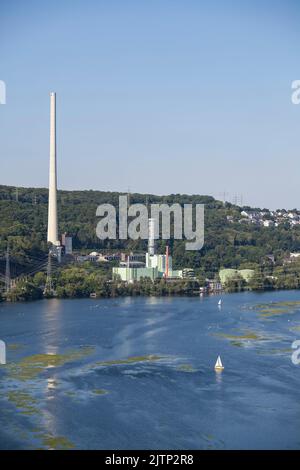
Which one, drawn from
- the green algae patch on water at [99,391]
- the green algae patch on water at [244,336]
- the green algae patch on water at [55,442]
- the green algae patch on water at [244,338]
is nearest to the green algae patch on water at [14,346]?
the green algae patch on water at [99,391]

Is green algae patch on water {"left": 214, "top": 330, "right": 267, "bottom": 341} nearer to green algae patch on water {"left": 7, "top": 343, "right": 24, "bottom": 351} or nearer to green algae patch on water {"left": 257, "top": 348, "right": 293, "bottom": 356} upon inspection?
green algae patch on water {"left": 257, "top": 348, "right": 293, "bottom": 356}

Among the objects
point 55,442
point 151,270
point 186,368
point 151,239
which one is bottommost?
point 55,442

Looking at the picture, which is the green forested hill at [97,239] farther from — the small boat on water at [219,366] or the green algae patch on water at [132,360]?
the small boat on water at [219,366]

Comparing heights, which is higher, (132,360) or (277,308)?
(277,308)

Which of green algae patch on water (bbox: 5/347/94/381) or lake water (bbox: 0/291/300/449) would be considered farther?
green algae patch on water (bbox: 5/347/94/381)

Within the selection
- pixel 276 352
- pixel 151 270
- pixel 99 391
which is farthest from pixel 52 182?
pixel 99 391

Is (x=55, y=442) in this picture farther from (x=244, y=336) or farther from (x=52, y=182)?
(x=52, y=182)

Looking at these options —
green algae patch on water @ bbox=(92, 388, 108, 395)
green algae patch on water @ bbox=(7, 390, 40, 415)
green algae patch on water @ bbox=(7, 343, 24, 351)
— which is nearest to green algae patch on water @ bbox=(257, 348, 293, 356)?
green algae patch on water @ bbox=(92, 388, 108, 395)
